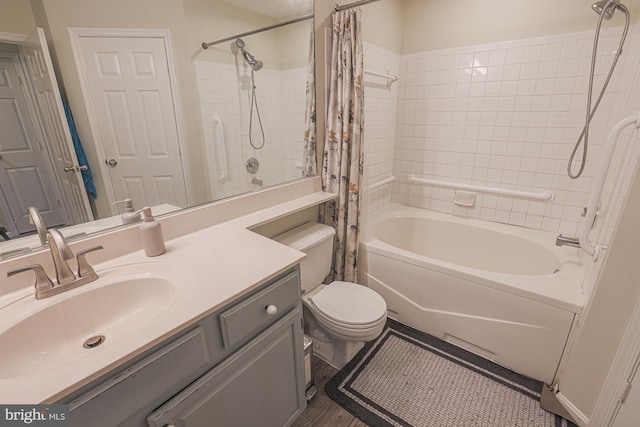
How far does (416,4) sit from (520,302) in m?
2.17

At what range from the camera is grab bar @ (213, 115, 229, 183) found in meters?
1.58

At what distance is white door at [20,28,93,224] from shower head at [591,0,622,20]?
7.89 ft

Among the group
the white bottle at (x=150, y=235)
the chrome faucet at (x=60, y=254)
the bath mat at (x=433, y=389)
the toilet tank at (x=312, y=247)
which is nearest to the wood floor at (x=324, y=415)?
the bath mat at (x=433, y=389)

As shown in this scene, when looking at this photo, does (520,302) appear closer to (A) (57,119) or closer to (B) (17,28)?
(A) (57,119)

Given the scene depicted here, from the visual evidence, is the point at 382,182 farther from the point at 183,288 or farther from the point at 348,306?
the point at 183,288

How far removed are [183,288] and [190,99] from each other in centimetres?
97

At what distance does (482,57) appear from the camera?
6.72 ft

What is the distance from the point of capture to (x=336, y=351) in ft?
5.44

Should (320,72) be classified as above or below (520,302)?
above

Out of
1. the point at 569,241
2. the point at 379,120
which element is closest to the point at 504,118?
the point at 379,120

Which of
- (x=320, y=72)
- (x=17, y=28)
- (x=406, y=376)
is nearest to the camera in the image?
(x=17, y=28)

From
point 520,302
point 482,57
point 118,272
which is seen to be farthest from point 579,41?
point 118,272

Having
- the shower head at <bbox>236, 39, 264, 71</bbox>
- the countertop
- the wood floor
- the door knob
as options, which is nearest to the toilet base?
the wood floor

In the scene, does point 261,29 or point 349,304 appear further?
point 261,29
